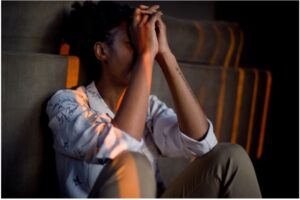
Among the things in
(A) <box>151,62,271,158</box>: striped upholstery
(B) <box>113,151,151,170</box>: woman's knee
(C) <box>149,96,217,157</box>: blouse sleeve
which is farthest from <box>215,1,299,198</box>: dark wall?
(B) <box>113,151,151,170</box>: woman's knee

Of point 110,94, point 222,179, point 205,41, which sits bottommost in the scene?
point 222,179

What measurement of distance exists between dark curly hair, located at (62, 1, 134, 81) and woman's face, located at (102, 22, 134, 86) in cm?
1

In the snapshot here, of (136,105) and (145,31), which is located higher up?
(145,31)

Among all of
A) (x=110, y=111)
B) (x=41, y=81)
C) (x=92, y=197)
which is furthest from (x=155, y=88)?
(x=92, y=197)

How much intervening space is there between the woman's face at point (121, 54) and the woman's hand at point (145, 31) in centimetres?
2

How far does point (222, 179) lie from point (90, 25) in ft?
1.27

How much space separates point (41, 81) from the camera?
2.78 ft

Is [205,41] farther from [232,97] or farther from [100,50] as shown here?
[100,50]

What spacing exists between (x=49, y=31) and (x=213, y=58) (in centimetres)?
53

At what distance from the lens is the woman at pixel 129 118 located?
724 millimetres

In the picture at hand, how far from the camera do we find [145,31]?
83cm

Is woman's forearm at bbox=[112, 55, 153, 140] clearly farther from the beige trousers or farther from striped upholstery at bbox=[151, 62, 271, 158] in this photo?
striped upholstery at bbox=[151, 62, 271, 158]

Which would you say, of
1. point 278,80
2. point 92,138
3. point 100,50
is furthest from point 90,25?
point 278,80

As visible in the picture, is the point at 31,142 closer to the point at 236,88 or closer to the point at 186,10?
the point at 236,88
